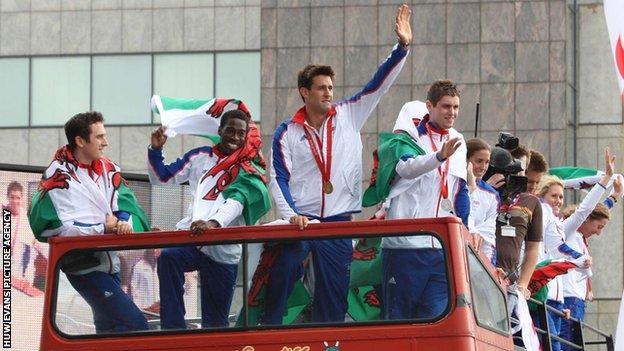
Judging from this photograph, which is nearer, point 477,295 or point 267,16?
point 477,295

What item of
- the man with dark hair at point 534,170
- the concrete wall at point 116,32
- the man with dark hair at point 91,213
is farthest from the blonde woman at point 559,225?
the concrete wall at point 116,32

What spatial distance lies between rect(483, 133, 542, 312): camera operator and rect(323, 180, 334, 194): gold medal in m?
2.57

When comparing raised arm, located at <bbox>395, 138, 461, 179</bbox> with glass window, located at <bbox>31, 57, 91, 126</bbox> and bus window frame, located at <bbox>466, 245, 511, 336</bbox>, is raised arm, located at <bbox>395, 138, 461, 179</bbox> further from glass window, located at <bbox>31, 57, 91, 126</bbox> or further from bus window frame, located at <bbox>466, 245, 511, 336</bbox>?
glass window, located at <bbox>31, 57, 91, 126</bbox>

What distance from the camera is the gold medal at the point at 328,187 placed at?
1223cm

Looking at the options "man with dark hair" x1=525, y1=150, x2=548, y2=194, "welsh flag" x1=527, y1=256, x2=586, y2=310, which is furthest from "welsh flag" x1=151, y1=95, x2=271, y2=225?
"man with dark hair" x1=525, y1=150, x2=548, y2=194

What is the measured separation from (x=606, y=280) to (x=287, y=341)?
103 feet

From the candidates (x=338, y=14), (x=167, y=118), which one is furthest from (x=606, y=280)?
(x=167, y=118)

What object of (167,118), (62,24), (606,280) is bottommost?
(606,280)

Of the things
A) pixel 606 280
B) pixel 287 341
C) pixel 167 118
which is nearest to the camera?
pixel 287 341

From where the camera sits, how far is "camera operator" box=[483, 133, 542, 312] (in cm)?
1459

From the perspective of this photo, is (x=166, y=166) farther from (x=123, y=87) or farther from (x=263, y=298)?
(x=123, y=87)

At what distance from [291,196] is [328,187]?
0.81 ft

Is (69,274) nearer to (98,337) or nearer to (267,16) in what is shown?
(98,337)

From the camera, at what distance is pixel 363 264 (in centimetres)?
1162
